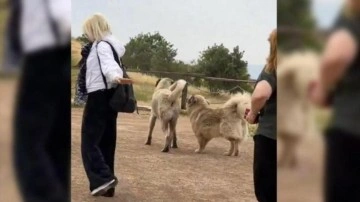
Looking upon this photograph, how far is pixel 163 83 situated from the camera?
3182 mm

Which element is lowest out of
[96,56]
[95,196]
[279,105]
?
[95,196]

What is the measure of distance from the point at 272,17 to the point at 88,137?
1.07 meters

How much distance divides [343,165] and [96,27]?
52.3 inches

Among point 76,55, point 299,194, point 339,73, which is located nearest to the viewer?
point 339,73

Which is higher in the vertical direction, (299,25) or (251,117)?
(299,25)

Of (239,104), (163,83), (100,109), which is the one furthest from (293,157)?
(100,109)

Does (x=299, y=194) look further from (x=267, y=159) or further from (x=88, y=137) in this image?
(x=88, y=137)

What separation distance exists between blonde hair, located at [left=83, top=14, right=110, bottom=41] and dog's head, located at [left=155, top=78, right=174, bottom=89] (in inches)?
13.7

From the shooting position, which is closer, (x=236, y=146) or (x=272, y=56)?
(x=272, y=56)

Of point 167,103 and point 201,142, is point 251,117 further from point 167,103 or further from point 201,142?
point 167,103

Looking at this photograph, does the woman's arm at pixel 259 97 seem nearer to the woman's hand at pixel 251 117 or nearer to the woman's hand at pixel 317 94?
the woman's hand at pixel 251 117

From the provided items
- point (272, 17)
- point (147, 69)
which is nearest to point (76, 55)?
point (147, 69)

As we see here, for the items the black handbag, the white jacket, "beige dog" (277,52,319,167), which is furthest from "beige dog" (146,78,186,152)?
"beige dog" (277,52,319,167)

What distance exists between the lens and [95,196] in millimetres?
3289
